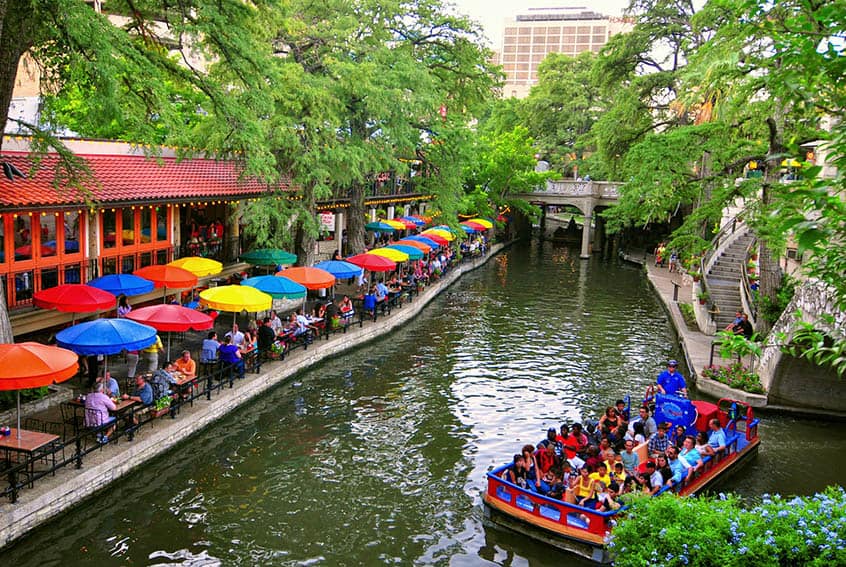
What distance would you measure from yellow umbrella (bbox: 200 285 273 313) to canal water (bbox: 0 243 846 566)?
2.60 metres

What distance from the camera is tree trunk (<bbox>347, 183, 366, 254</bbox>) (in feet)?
123

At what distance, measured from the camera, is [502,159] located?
2311 inches

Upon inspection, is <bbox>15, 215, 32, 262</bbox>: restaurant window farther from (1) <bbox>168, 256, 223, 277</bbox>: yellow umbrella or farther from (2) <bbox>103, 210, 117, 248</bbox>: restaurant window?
(1) <bbox>168, 256, 223, 277</bbox>: yellow umbrella

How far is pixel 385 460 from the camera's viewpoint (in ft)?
55.6

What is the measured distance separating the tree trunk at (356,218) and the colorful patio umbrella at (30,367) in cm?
2418

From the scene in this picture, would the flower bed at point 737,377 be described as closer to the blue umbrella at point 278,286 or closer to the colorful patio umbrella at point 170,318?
the blue umbrella at point 278,286

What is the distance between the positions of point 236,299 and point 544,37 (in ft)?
608

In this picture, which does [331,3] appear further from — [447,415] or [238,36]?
[447,415]

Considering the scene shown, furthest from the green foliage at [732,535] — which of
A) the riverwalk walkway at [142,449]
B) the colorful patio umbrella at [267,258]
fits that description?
the colorful patio umbrella at [267,258]

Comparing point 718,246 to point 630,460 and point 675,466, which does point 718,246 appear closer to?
point 675,466

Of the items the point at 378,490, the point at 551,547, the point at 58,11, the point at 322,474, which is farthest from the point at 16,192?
the point at 551,547

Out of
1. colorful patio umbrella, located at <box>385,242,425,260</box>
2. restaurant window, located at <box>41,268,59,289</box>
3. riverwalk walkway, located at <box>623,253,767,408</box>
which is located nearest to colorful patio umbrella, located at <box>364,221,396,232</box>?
colorful patio umbrella, located at <box>385,242,425,260</box>

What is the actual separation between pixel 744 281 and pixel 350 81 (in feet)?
56.4

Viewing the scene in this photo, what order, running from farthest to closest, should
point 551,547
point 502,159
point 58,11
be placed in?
point 502,159 → point 58,11 → point 551,547
